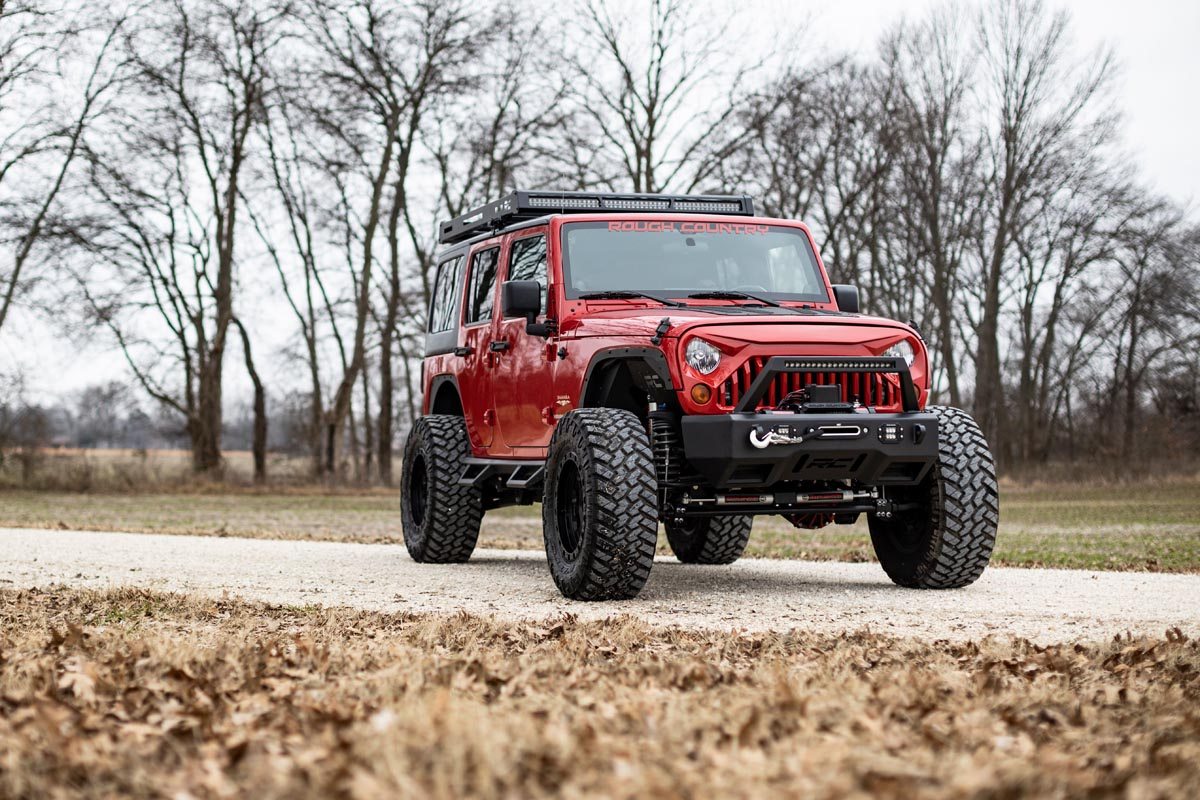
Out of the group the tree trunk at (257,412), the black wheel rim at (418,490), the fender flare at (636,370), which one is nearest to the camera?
the fender flare at (636,370)

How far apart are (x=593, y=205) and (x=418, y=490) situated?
3.35 m

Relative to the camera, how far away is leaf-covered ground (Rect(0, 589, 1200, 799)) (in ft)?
12.6

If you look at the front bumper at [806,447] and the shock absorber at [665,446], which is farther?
the shock absorber at [665,446]

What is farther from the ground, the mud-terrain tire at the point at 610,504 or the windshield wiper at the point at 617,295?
the windshield wiper at the point at 617,295

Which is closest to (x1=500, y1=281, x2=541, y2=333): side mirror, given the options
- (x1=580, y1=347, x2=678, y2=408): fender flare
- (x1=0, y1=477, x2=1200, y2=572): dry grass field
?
(x1=580, y1=347, x2=678, y2=408): fender flare

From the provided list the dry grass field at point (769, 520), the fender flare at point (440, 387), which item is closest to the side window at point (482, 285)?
the fender flare at point (440, 387)

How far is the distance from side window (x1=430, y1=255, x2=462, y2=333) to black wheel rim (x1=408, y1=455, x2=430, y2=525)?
4.08ft

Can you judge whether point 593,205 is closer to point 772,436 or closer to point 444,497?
point 444,497

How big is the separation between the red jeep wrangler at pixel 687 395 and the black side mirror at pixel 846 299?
0.01 m

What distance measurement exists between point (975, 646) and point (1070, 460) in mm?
38212

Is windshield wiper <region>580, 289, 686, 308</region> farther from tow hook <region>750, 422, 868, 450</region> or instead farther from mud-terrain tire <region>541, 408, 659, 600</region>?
tow hook <region>750, 422, 868, 450</region>

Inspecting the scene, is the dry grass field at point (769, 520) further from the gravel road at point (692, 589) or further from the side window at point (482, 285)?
the side window at point (482, 285)

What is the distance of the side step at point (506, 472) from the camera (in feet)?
35.0

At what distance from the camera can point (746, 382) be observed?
28.5 ft
